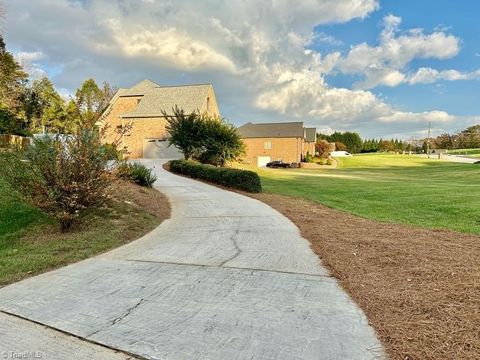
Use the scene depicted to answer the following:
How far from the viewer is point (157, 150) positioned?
36.6 m

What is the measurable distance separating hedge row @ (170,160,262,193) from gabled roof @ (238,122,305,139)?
119ft

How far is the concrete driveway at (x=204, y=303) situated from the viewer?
9.41 ft


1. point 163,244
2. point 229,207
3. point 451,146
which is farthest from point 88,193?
point 451,146

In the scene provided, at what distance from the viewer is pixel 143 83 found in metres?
43.2

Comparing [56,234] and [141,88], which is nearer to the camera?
[56,234]

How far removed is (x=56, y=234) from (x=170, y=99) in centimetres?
3346

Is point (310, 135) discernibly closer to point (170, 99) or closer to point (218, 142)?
point (170, 99)

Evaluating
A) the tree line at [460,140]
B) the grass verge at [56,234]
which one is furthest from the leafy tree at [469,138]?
the grass verge at [56,234]

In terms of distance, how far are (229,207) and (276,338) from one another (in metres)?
7.71

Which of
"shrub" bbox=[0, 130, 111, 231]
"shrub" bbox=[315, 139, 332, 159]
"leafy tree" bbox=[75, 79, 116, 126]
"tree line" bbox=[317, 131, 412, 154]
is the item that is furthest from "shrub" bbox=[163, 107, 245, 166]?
"tree line" bbox=[317, 131, 412, 154]

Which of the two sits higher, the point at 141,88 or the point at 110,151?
the point at 141,88

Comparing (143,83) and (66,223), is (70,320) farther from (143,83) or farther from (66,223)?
(143,83)

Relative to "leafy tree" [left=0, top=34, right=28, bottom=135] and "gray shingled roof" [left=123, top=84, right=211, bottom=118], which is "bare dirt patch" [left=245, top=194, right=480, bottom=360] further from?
"gray shingled roof" [left=123, top=84, right=211, bottom=118]

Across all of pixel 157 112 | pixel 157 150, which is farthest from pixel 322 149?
pixel 157 150
